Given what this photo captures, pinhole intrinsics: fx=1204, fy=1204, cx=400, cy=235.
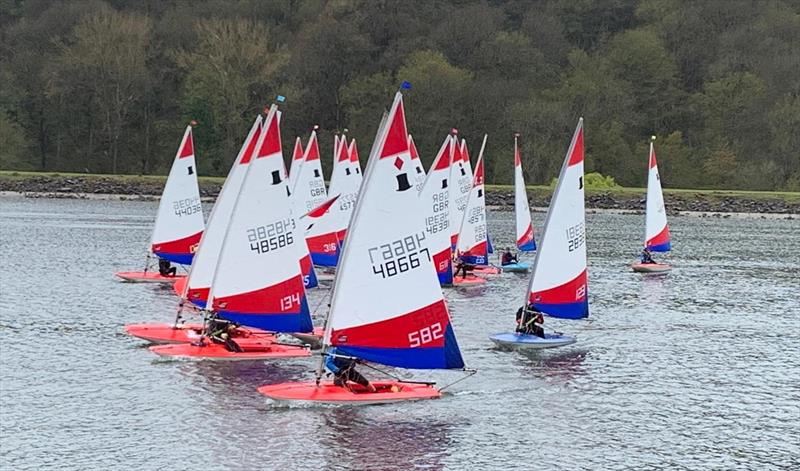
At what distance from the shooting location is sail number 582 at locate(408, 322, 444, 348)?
104 ft

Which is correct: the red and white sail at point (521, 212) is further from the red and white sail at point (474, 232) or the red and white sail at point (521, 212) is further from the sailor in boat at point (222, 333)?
the sailor in boat at point (222, 333)

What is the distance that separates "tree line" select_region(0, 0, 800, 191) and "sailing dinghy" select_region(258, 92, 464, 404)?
89.6 metres

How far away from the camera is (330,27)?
127 meters

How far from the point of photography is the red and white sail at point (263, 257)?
3628cm

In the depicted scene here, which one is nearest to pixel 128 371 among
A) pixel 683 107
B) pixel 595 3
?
pixel 683 107

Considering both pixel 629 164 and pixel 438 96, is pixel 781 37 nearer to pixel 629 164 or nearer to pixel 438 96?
pixel 629 164

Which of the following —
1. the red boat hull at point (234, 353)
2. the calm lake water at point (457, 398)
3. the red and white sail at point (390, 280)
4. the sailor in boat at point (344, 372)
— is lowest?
the calm lake water at point (457, 398)

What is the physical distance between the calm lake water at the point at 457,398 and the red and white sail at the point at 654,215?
10329 mm

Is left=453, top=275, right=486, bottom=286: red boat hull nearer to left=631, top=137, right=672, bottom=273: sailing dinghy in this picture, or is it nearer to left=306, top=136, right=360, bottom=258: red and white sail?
left=306, top=136, right=360, bottom=258: red and white sail

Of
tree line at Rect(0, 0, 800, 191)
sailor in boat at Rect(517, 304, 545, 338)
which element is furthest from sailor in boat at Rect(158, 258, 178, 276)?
tree line at Rect(0, 0, 800, 191)

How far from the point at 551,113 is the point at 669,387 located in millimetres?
85139

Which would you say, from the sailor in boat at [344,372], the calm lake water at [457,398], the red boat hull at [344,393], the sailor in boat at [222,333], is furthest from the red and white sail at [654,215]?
the sailor in boat at [344,372]

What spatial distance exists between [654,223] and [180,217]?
95.5ft

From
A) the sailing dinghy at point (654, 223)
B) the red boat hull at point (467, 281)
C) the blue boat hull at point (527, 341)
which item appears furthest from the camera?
the sailing dinghy at point (654, 223)
